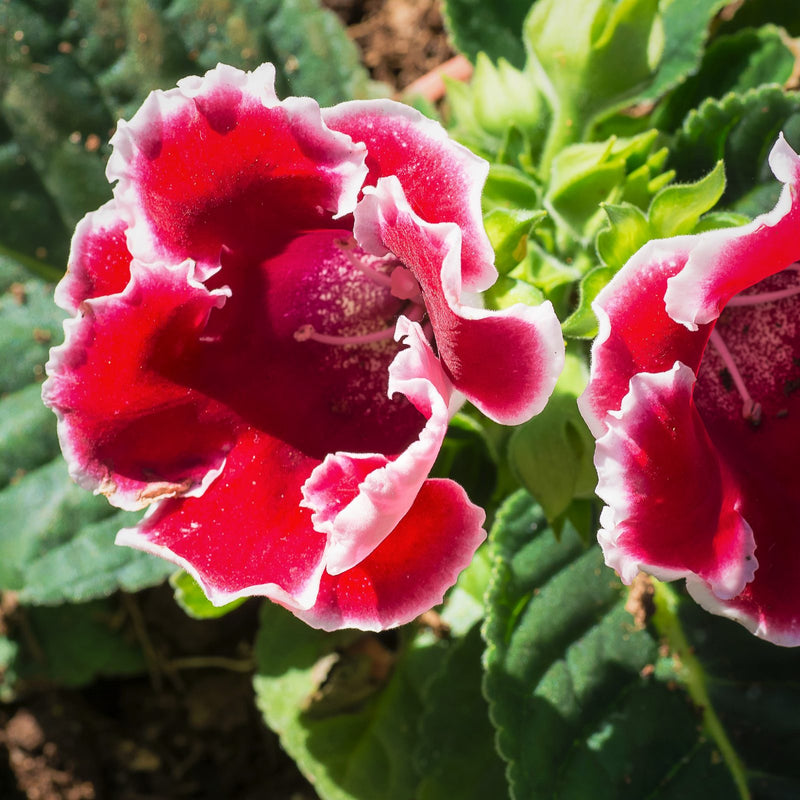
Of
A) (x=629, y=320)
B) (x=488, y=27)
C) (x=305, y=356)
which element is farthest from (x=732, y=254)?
(x=488, y=27)

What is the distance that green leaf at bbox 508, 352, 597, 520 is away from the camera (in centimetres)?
116

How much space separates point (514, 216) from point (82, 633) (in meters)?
1.55

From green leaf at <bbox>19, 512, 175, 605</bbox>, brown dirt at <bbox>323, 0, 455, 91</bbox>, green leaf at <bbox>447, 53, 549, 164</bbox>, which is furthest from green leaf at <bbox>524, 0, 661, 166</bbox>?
brown dirt at <bbox>323, 0, 455, 91</bbox>

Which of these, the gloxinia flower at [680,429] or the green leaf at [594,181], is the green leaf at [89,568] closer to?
the green leaf at [594,181]

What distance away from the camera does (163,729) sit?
2.15m

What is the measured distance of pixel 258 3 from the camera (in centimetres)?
171

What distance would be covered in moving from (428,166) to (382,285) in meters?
0.28

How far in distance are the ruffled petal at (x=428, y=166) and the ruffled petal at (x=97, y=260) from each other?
0.90ft

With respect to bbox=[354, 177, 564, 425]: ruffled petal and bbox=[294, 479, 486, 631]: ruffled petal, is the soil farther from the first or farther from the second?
bbox=[354, 177, 564, 425]: ruffled petal

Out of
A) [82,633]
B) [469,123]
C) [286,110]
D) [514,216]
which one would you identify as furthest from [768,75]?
[82,633]

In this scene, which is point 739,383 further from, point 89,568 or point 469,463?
point 89,568

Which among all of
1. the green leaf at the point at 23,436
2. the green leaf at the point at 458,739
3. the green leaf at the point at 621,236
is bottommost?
the green leaf at the point at 458,739

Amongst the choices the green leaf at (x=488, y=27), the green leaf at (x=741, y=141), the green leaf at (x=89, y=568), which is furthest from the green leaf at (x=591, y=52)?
the green leaf at (x=89, y=568)

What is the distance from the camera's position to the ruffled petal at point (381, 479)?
2.84 ft
